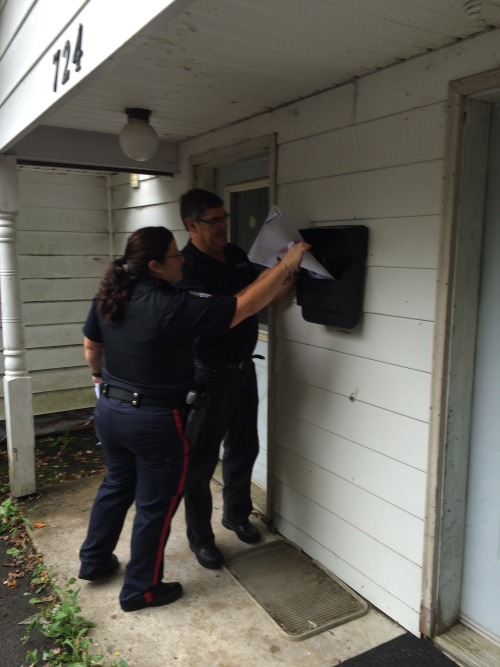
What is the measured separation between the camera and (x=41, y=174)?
4.57 meters

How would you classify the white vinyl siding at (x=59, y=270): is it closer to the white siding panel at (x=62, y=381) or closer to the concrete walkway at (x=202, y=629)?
the white siding panel at (x=62, y=381)

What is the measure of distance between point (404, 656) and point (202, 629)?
817 millimetres

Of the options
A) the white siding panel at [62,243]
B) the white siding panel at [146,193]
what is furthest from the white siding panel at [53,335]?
the white siding panel at [146,193]

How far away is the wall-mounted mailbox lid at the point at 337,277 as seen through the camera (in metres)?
2.18

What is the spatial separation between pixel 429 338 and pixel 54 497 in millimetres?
2696

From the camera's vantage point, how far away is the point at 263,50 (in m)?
1.90

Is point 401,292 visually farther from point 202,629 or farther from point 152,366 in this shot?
point 202,629

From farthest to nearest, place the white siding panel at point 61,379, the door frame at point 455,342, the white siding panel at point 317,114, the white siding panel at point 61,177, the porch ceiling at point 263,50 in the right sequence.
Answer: the white siding panel at point 61,379, the white siding panel at point 61,177, the white siding panel at point 317,114, the door frame at point 455,342, the porch ceiling at point 263,50

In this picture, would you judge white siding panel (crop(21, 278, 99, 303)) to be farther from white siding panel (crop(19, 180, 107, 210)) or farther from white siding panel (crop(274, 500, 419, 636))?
white siding panel (crop(274, 500, 419, 636))

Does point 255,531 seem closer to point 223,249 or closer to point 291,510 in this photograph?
point 291,510

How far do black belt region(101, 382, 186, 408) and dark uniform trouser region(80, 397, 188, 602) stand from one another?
0.02 m

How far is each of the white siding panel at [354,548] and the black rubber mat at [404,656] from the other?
0.13m

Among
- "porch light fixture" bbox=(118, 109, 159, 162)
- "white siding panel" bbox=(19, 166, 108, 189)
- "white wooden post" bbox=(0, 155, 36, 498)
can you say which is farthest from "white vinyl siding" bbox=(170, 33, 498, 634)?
"white siding panel" bbox=(19, 166, 108, 189)

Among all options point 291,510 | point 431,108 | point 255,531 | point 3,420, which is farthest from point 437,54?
point 3,420
